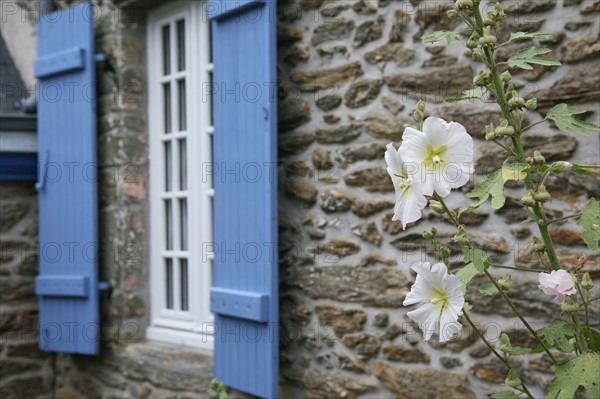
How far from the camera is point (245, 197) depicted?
3.90 m

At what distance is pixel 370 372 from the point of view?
3541 mm

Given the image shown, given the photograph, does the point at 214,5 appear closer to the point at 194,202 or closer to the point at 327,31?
the point at 327,31

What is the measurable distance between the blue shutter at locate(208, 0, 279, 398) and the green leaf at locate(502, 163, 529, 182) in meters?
2.08

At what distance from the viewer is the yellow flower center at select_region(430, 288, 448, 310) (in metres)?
1.79

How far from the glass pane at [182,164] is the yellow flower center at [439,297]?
3.12 metres

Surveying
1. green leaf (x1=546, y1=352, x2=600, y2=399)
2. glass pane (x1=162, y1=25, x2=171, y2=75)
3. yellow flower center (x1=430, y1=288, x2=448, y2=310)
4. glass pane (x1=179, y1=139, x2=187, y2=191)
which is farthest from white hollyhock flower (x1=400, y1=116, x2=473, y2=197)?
glass pane (x1=162, y1=25, x2=171, y2=75)

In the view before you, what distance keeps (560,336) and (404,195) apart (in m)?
0.48

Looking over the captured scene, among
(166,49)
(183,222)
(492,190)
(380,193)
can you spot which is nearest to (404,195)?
(492,190)

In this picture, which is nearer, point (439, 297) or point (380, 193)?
point (439, 297)

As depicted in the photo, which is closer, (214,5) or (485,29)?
(485,29)

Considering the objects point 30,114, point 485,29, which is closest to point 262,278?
point 485,29

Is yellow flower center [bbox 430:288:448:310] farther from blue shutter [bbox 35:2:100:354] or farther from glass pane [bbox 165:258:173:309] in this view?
blue shutter [bbox 35:2:100:354]

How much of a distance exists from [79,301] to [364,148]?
7.59ft

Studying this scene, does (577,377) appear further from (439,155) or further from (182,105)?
(182,105)
